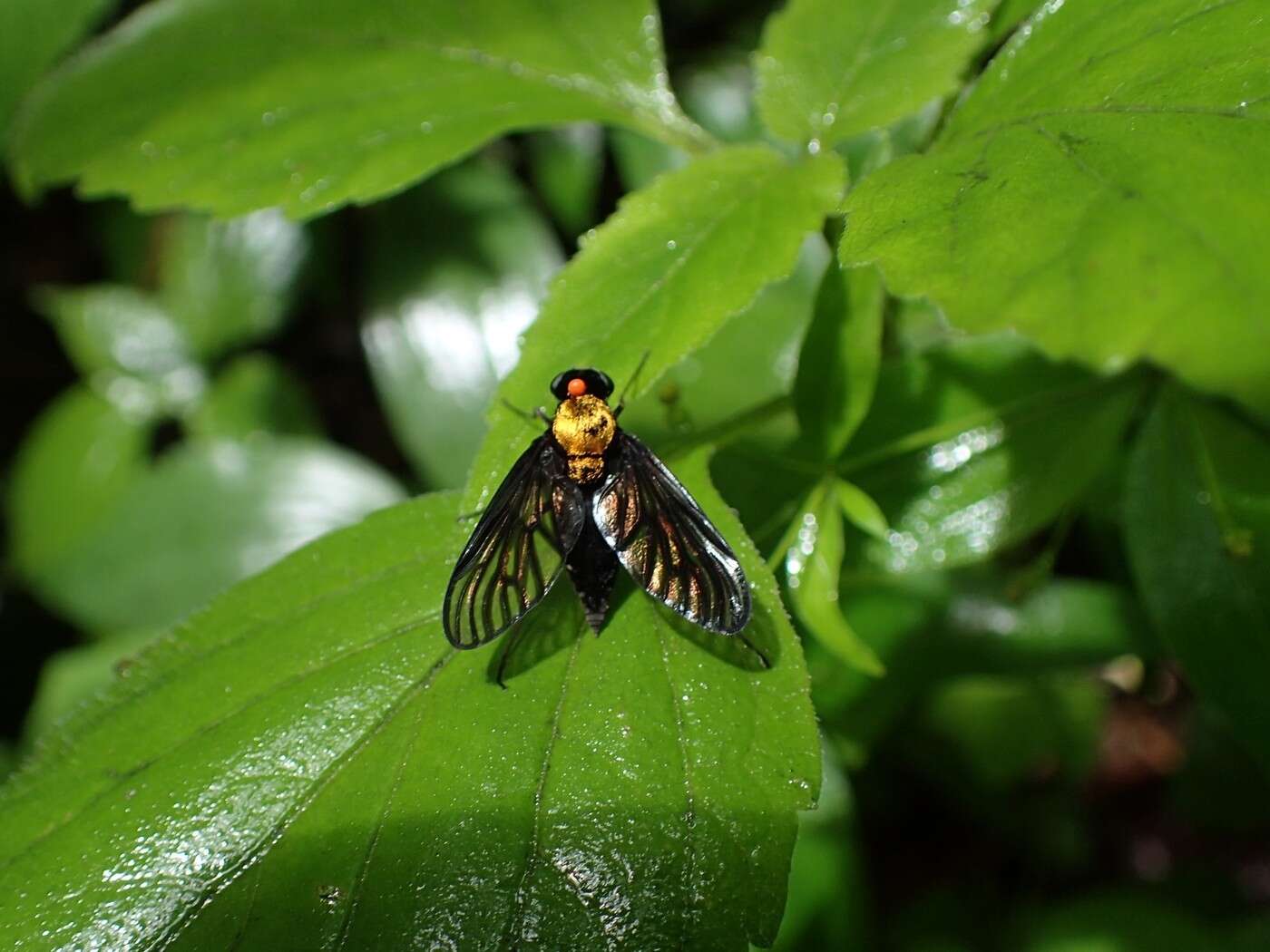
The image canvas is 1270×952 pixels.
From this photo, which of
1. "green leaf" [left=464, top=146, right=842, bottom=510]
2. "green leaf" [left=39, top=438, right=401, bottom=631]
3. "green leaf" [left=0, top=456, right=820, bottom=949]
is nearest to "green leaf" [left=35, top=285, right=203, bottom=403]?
"green leaf" [left=39, top=438, right=401, bottom=631]

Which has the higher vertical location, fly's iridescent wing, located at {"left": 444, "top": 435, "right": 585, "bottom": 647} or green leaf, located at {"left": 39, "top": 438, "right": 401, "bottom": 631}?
fly's iridescent wing, located at {"left": 444, "top": 435, "right": 585, "bottom": 647}

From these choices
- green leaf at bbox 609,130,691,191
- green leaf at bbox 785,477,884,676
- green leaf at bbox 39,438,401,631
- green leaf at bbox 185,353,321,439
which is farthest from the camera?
green leaf at bbox 185,353,321,439

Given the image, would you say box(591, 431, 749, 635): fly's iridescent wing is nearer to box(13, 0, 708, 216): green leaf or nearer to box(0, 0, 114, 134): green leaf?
box(13, 0, 708, 216): green leaf

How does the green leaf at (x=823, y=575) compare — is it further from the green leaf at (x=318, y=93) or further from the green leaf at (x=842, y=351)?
the green leaf at (x=318, y=93)

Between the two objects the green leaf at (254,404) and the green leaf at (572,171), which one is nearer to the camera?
the green leaf at (572,171)

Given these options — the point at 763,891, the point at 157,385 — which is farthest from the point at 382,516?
the point at 157,385

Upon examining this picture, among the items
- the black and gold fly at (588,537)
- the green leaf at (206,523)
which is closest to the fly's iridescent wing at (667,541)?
the black and gold fly at (588,537)
